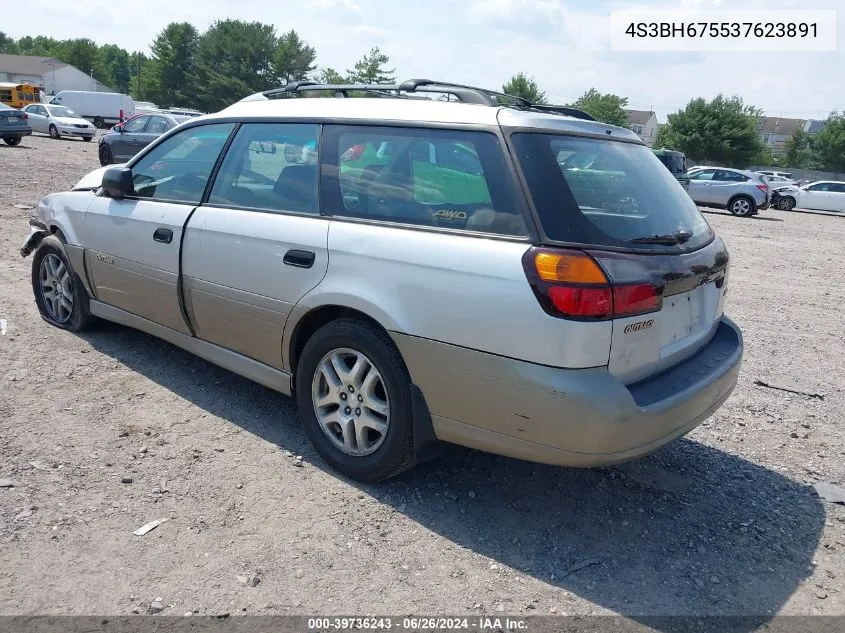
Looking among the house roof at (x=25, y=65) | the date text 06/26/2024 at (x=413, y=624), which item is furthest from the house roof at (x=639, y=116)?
the date text 06/26/2024 at (x=413, y=624)

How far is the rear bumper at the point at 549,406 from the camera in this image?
109 inches

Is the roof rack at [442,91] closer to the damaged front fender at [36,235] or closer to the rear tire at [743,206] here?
the damaged front fender at [36,235]

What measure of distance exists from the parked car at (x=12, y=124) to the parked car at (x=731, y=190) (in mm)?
23489

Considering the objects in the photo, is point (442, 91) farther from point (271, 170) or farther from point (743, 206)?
point (743, 206)

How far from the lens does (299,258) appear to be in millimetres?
3543

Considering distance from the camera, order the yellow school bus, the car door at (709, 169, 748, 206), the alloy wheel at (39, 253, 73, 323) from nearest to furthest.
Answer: the alloy wheel at (39, 253, 73, 323) < the car door at (709, 169, 748, 206) < the yellow school bus

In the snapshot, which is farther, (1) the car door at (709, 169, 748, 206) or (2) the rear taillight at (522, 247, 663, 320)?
(1) the car door at (709, 169, 748, 206)

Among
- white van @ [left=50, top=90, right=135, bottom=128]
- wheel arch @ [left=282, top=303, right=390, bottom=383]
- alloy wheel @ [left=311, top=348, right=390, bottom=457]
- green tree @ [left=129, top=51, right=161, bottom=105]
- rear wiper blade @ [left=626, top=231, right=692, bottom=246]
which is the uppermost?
green tree @ [left=129, top=51, right=161, bottom=105]

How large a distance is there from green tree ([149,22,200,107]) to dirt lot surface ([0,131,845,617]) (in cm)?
8616

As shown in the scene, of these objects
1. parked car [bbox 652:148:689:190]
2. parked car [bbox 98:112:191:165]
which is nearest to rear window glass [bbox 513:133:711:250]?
parked car [bbox 98:112:191:165]

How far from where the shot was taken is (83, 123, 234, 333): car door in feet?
14.1

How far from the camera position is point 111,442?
12.4 ft

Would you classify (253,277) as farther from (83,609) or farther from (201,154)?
(83,609)

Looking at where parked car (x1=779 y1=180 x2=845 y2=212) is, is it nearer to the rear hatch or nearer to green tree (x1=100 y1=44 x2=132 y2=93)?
the rear hatch
